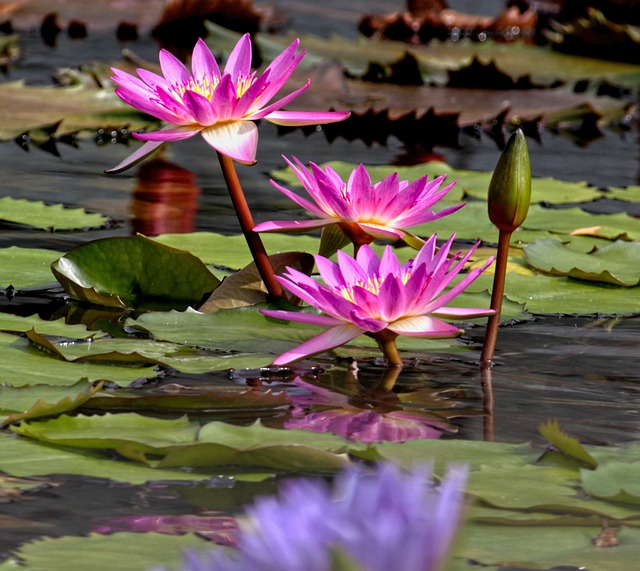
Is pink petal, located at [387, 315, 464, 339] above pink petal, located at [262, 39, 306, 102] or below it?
below

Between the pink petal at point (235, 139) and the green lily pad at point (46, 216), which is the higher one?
the pink petal at point (235, 139)

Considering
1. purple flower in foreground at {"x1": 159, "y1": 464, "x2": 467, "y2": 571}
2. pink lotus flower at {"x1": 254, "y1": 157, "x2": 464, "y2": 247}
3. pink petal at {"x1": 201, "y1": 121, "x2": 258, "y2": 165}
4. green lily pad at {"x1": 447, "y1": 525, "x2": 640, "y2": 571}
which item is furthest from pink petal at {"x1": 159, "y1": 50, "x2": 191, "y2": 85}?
purple flower in foreground at {"x1": 159, "y1": 464, "x2": 467, "y2": 571}

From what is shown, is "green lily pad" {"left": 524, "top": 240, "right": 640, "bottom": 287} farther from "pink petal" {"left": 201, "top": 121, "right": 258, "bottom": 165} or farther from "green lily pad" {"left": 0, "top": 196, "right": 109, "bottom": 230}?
"green lily pad" {"left": 0, "top": 196, "right": 109, "bottom": 230}

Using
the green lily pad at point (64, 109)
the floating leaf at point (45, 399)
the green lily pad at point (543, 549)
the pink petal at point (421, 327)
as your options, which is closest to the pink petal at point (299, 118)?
the pink petal at point (421, 327)

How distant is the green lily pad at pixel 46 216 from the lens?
2.24 meters

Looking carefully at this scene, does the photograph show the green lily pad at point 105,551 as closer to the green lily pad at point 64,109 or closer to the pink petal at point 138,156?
the pink petal at point 138,156

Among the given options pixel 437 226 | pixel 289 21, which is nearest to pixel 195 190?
pixel 437 226

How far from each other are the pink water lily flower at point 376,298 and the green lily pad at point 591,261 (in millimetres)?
665

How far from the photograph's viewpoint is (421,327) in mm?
1346

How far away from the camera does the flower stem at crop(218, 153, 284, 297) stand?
1548 mm

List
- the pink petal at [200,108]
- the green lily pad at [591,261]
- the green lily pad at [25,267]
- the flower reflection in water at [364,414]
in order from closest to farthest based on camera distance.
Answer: the flower reflection in water at [364,414]
the pink petal at [200,108]
the green lily pad at [25,267]
the green lily pad at [591,261]

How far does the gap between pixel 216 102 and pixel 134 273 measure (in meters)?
0.38

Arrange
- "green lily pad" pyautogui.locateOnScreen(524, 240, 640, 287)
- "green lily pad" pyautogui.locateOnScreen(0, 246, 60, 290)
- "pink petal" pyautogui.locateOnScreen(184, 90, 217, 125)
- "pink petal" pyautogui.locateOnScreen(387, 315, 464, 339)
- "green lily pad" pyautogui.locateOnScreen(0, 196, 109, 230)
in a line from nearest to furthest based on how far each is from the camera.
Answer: "pink petal" pyautogui.locateOnScreen(387, 315, 464, 339) < "pink petal" pyautogui.locateOnScreen(184, 90, 217, 125) < "green lily pad" pyautogui.locateOnScreen(0, 246, 60, 290) < "green lily pad" pyautogui.locateOnScreen(524, 240, 640, 287) < "green lily pad" pyautogui.locateOnScreen(0, 196, 109, 230)

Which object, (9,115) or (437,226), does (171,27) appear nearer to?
(9,115)
